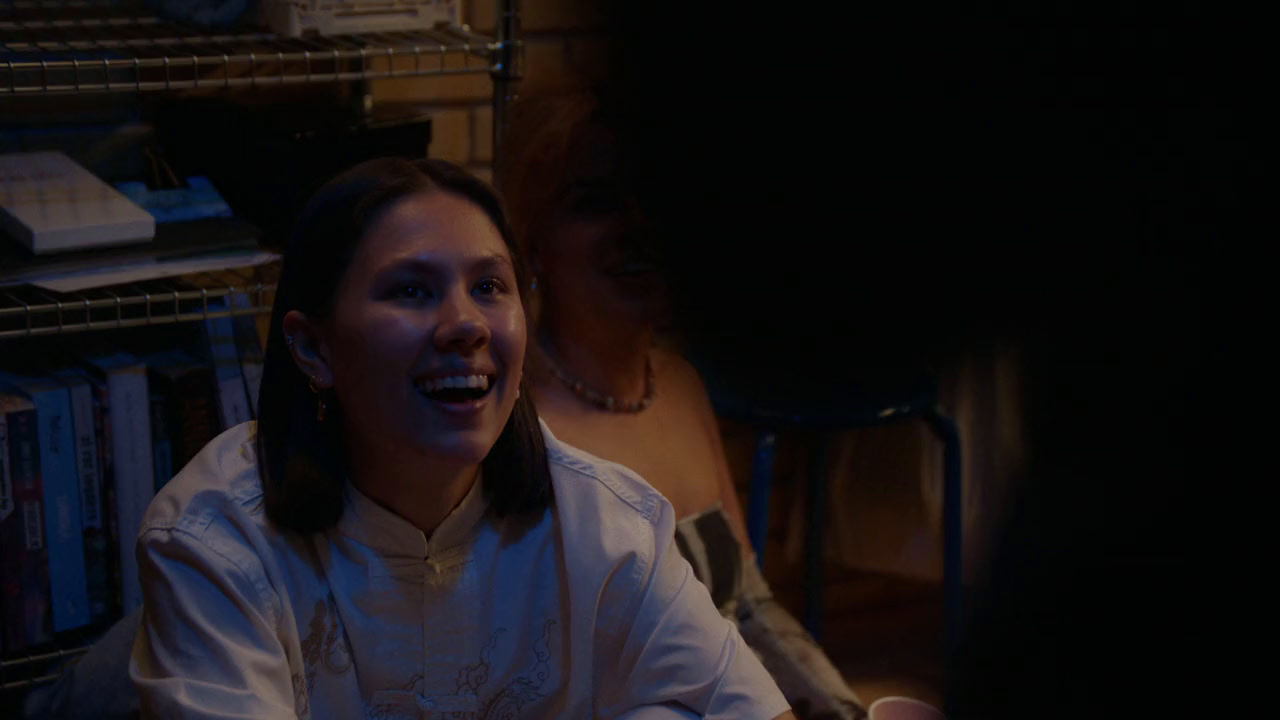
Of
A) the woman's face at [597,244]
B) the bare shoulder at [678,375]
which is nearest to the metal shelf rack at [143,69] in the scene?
the woman's face at [597,244]

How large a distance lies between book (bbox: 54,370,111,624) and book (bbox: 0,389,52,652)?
0.14 ft

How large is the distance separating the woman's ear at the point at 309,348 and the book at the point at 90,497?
0.55 meters

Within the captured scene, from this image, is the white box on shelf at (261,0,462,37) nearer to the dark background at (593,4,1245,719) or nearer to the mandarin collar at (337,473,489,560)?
the mandarin collar at (337,473,489,560)

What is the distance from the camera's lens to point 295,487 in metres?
1.04

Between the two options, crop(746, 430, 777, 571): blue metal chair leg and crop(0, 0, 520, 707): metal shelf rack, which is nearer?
crop(0, 0, 520, 707): metal shelf rack

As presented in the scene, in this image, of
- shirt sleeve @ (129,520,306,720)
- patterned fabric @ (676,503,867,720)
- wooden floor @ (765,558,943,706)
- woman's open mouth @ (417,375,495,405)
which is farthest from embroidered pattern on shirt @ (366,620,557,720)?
wooden floor @ (765,558,943,706)

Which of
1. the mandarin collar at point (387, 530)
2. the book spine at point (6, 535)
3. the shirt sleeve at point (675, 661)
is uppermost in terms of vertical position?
the mandarin collar at point (387, 530)

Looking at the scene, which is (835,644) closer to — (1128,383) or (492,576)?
(492,576)

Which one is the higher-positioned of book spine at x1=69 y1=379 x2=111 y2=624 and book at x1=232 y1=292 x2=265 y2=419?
book at x1=232 y1=292 x2=265 y2=419

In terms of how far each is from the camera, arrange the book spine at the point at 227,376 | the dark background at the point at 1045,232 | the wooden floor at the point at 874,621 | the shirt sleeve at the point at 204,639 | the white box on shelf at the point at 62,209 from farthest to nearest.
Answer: the wooden floor at the point at 874,621 < the book spine at the point at 227,376 < the white box on shelf at the point at 62,209 < the shirt sleeve at the point at 204,639 < the dark background at the point at 1045,232

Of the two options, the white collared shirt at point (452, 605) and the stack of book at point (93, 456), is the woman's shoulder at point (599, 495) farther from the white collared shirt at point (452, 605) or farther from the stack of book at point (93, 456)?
the stack of book at point (93, 456)

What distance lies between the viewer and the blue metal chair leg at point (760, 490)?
1771 millimetres

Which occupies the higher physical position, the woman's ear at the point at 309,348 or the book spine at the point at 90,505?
the woman's ear at the point at 309,348

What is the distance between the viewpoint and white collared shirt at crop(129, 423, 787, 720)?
988mm
